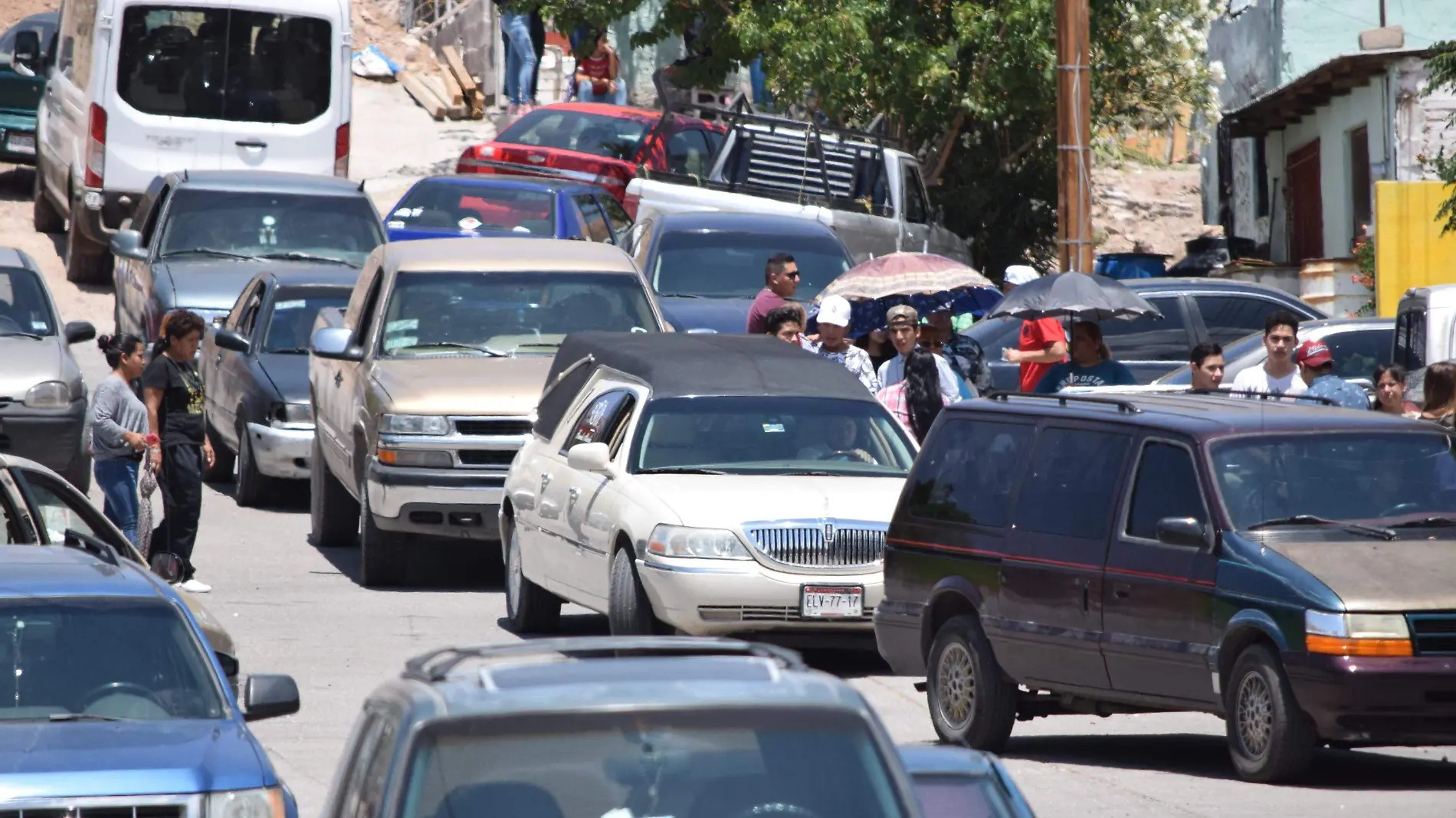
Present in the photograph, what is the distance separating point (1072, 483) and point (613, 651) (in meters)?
5.41

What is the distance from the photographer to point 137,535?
13906mm

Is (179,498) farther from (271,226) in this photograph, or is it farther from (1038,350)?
(271,226)

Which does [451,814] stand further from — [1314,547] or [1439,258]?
[1439,258]

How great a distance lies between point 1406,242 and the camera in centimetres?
2302

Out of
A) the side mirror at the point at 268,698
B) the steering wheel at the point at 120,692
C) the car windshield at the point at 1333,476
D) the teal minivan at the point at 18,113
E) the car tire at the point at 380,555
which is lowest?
the car tire at the point at 380,555

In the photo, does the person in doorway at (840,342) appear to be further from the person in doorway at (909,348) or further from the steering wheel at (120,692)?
the steering wheel at (120,692)

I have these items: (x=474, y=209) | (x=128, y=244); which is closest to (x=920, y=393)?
(x=128, y=244)

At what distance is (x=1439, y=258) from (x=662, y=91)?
26.5 ft

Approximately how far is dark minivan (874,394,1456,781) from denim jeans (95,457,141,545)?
5.19m

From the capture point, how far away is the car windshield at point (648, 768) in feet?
14.2

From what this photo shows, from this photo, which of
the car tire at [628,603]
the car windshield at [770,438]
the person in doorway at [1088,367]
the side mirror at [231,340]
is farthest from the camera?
the side mirror at [231,340]

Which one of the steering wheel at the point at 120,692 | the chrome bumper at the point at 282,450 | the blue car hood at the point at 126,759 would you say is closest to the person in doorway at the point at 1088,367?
the chrome bumper at the point at 282,450

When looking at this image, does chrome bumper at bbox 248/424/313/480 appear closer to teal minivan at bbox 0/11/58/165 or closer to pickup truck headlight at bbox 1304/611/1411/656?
pickup truck headlight at bbox 1304/611/1411/656

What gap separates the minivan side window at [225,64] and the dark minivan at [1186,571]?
15373 mm
